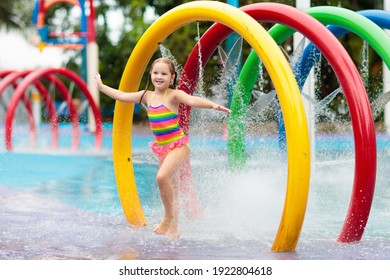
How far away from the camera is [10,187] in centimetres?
886

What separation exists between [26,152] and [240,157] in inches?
320

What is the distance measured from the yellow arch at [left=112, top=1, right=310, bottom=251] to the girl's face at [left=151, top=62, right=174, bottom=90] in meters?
0.44

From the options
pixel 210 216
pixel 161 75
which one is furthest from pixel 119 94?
pixel 210 216

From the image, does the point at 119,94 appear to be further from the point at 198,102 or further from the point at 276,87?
the point at 276,87

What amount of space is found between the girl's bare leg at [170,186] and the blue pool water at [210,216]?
0.10 m

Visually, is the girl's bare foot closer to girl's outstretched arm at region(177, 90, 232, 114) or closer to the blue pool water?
the blue pool water

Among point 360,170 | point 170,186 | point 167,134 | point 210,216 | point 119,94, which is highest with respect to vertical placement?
point 119,94

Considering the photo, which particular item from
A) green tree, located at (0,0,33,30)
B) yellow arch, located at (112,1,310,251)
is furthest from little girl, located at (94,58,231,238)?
green tree, located at (0,0,33,30)

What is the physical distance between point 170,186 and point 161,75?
2.57 ft

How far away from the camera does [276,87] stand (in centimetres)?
451

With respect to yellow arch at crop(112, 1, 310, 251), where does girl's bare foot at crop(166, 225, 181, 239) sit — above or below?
below

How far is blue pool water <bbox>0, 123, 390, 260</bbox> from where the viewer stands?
4.71 metres

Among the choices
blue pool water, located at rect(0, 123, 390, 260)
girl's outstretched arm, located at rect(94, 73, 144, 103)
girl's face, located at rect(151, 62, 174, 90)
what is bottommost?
blue pool water, located at rect(0, 123, 390, 260)
